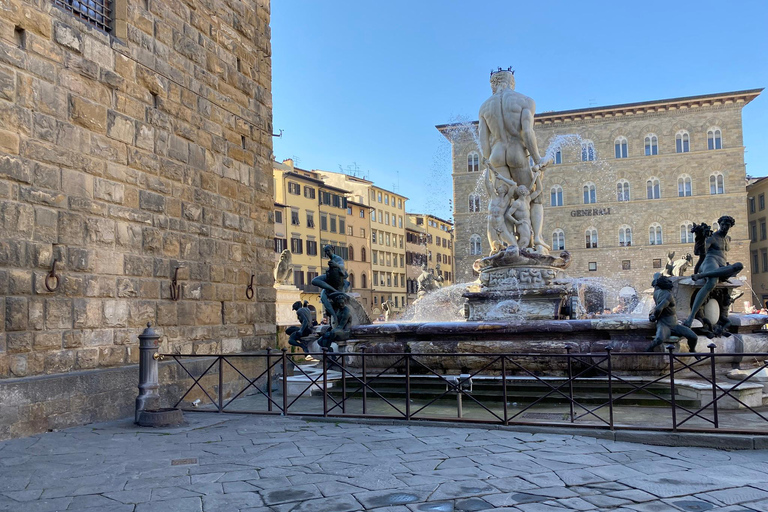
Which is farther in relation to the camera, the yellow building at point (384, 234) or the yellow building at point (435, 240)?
the yellow building at point (435, 240)

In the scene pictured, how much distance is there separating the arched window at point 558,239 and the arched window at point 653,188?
7.75 m

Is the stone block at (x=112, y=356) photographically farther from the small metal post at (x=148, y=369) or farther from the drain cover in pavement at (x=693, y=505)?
the drain cover in pavement at (x=693, y=505)

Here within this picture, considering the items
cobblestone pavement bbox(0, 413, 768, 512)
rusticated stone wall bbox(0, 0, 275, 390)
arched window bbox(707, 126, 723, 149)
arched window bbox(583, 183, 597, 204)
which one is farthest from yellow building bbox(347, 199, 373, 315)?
cobblestone pavement bbox(0, 413, 768, 512)

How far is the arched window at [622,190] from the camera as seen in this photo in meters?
52.7

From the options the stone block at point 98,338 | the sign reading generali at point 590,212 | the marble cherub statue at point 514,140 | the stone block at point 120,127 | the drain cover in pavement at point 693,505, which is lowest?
the drain cover in pavement at point 693,505

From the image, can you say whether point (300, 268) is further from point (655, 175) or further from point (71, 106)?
point (71, 106)

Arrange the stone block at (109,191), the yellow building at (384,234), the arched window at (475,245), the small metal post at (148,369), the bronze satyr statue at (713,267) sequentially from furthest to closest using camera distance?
the yellow building at (384,234) < the arched window at (475,245) < the bronze satyr statue at (713,267) < the stone block at (109,191) < the small metal post at (148,369)

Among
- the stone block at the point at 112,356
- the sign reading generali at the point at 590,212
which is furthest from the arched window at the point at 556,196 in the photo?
the stone block at the point at 112,356

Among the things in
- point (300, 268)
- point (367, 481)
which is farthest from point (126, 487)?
point (300, 268)

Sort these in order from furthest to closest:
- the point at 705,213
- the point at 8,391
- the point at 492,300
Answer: the point at 705,213 → the point at 492,300 → the point at 8,391

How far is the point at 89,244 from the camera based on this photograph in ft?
22.9

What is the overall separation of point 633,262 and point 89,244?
167 feet

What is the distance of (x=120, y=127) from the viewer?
761 cm

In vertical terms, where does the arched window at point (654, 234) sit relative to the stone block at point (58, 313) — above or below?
above
